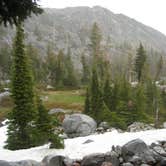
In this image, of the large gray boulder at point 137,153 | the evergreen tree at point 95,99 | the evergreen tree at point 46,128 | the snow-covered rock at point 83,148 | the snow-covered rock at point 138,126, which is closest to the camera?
the large gray boulder at point 137,153

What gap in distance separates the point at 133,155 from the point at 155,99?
37.9 metres

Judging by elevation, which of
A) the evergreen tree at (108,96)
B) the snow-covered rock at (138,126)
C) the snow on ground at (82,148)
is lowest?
the snow-covered rock at (138,126)

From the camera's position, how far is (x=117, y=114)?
43062 millimetres

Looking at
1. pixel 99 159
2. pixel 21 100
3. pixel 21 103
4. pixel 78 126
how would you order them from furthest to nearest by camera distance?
pixel 78 126
pixel 21 103
pixel 21 100
pixel 99 159

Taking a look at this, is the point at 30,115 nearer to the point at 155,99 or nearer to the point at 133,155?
the point at 133,155

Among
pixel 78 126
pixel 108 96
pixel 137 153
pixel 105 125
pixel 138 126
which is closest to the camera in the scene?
pixel 137 153

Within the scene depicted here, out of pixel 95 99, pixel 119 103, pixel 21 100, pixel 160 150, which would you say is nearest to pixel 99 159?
pixel 160 150

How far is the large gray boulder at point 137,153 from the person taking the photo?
1959cm

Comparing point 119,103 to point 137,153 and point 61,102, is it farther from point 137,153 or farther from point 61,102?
point 137,153

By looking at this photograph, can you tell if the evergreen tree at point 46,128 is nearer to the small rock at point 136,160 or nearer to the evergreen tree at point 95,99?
the small rock at point 136,160

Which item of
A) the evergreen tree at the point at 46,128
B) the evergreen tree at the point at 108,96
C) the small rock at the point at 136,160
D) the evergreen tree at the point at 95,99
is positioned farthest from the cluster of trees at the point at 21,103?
the evergreen tree at the point at 108,96

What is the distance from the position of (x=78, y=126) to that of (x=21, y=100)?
9176 millimetres

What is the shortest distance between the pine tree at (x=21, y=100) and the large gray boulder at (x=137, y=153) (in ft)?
35.9

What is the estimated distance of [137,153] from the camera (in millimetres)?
20047
